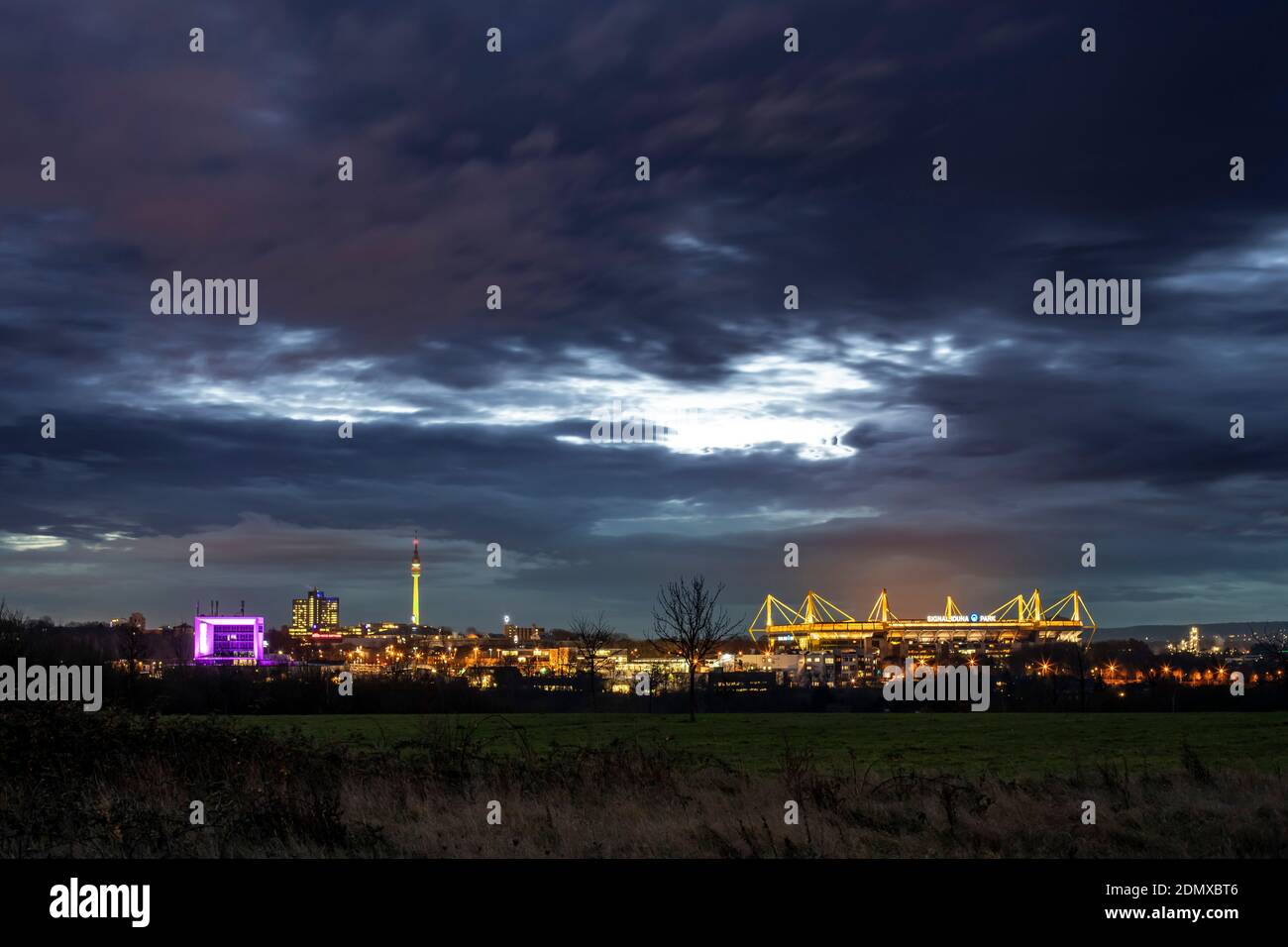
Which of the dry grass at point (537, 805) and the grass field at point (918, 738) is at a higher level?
the dry grass at point (537, 805)

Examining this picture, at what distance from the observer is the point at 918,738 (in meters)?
43.7

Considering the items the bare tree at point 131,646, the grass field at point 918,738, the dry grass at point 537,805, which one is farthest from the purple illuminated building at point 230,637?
the dry grass at point 537,805

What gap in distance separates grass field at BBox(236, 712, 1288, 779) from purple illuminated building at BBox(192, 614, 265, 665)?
388 feet

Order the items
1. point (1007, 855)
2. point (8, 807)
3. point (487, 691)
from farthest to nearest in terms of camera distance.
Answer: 1. point (487, 691)
2. point (8, 807)
3. point (1007, 855)

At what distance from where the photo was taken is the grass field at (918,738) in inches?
1211

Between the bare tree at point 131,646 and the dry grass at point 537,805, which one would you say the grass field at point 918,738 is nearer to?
the dry grass at point 537,805

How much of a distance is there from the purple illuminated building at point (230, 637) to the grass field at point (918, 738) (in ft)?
388

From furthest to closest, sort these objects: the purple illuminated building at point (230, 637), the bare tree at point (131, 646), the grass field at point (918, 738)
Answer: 1. the purple illuminated building at point (230, 637)
2. the bare tree at point (131, 646)
3. the grass field at point (918, 738)

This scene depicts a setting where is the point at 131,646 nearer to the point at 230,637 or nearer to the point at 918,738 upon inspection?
the point at 918,738
